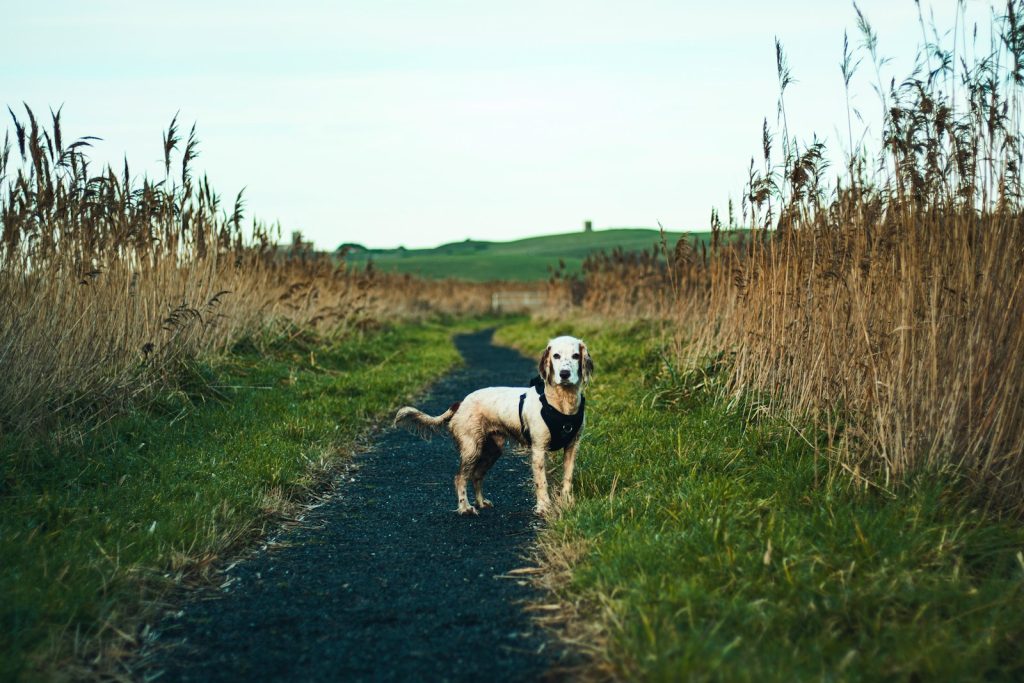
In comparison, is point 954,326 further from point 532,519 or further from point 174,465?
point 174,465

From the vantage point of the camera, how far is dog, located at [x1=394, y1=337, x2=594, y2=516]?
533 cm

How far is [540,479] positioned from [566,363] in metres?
0.78

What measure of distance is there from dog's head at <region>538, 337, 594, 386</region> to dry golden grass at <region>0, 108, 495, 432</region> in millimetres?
3545

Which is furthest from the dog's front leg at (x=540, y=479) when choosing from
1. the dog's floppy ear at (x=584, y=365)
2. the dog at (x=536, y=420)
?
the dog's floppy ear at (x=584, y=365)

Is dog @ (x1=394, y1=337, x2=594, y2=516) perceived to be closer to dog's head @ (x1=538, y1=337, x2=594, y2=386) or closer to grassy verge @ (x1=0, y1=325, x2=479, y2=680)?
dog's head @ (x1=538, y1=337, x2=594, y2=386)

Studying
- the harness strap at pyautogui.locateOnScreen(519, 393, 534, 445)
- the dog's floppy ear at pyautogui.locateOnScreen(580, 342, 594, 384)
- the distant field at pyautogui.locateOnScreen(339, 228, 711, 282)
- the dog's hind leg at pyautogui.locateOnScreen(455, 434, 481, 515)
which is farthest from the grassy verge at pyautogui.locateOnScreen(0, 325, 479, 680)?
the distant field at pyautogui.locateOnScreen(339, 228, 711, 282)

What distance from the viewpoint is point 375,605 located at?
385 cm

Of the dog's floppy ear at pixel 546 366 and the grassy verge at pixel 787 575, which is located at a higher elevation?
the dog's floppy ear at pixel 546 366

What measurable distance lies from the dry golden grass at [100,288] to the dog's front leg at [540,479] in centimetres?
346

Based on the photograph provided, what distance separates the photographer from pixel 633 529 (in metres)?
4.45

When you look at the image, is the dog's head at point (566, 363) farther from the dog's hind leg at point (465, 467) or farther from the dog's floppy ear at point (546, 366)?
the dog's hind leg at point (465, 467)

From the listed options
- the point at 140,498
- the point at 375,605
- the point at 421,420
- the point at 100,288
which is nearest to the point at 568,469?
the point at 421,420

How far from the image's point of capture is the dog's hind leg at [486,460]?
18.7 feet

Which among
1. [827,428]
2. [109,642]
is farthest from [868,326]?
[109,642]
